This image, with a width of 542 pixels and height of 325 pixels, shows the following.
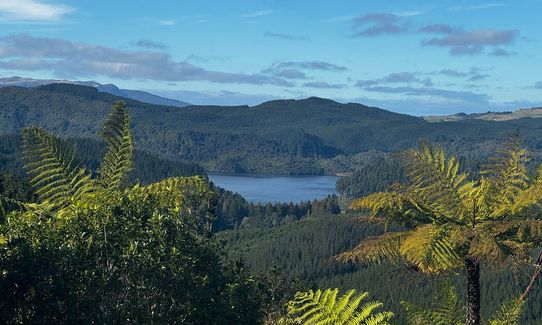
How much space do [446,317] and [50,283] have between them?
15.8 ft

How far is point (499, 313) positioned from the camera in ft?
26.4

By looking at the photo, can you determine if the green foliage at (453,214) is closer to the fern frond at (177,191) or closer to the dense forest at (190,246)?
the dense forest at (190,246)

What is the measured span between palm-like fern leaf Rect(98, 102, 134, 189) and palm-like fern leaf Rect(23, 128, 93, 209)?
39 centimetres

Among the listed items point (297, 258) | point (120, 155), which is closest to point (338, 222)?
point (297, 258)

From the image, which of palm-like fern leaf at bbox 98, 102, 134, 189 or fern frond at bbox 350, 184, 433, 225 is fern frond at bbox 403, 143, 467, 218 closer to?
fern frond at bbox 350, 184, 433, 225

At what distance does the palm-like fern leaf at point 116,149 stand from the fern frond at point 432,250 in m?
5.30

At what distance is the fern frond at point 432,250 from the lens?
7598mm

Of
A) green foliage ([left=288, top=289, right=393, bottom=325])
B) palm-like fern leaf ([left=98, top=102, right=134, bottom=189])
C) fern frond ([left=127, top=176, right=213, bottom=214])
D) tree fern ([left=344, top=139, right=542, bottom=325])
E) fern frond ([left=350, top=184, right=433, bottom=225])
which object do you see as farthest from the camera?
palm-like fern leaf ([left=98, top=102, right=134, bottom=189])

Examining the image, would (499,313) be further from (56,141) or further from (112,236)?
(56,141)

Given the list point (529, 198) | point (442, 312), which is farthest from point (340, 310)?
point (529, 198)

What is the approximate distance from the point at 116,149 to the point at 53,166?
43.0 inches

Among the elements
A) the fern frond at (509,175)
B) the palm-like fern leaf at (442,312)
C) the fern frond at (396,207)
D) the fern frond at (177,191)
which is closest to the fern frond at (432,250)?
the palm-like fern leaf at (442,312)

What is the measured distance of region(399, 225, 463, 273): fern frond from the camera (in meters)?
7.60

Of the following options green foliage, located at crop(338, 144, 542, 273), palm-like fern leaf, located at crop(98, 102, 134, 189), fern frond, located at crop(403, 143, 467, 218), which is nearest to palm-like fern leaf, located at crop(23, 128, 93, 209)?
palm-like fern leaf, located at crop(98, 102, 134, 189)
